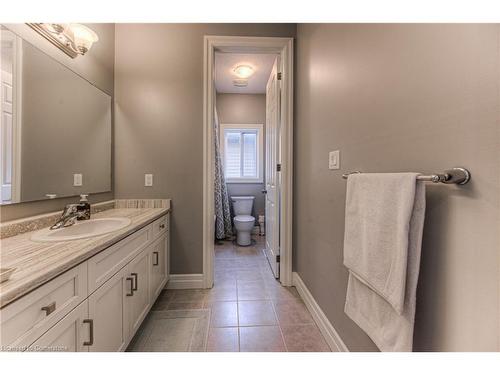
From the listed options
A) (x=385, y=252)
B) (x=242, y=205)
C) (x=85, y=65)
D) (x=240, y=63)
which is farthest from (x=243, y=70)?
(x=385, y=252)

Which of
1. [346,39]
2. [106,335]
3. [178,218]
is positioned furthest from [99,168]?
[346,39]

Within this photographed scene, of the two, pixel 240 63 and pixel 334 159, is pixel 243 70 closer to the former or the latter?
pixel 240 63

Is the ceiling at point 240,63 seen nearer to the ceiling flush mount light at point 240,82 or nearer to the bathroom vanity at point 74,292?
the ceiling flush mount light at point 240,82

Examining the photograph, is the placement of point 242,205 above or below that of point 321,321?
above

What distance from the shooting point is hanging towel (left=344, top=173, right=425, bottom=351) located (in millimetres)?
662

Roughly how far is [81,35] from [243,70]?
2103 millimetres

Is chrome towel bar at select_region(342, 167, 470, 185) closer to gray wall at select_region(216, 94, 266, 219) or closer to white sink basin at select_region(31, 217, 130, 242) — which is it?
white sink basin at select_region(31, 217, 130, 242)

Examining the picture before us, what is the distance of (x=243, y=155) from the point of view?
4.30 metres

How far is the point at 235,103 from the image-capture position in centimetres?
414

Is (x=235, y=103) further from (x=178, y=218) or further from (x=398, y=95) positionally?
(x=398, y=95)

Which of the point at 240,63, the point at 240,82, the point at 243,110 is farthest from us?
the point at 243,110

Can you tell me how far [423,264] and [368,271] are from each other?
175mm
